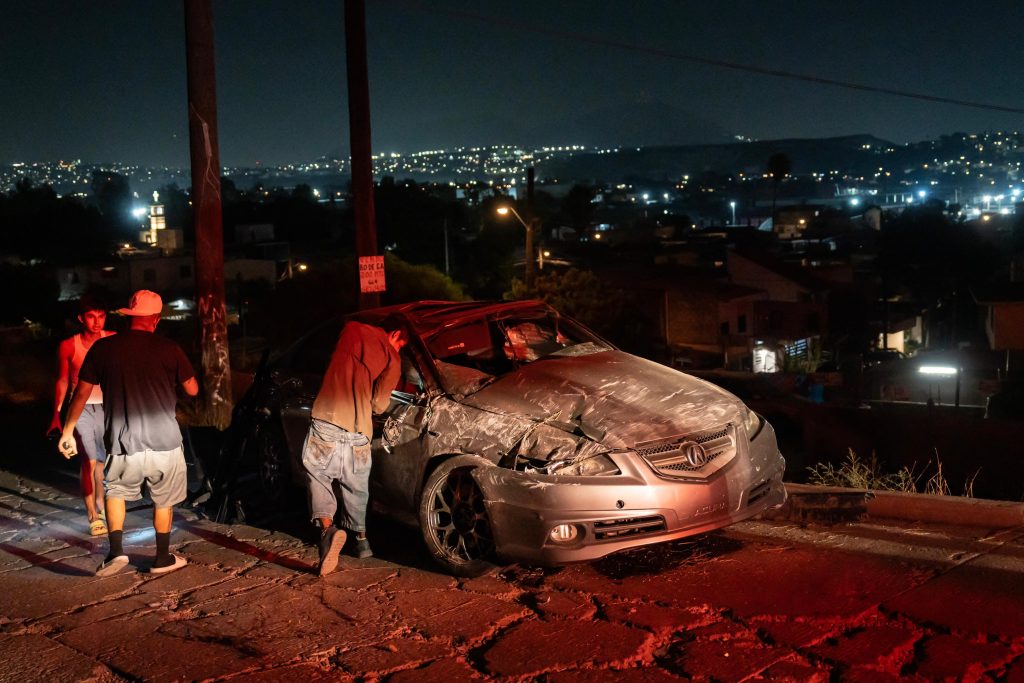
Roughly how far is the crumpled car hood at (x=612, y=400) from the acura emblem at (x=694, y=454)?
0.30 feet

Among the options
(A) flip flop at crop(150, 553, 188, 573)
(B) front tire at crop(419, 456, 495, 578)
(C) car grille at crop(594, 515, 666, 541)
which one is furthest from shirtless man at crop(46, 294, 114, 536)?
(C) car grille at crop(594, 515, 666, 541)

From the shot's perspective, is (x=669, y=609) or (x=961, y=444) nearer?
(x=669, y=609)

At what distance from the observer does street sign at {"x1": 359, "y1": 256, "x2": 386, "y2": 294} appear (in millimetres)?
11906

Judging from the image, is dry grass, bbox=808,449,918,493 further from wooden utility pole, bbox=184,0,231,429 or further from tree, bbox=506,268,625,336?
tree, bbox=506,268,625,336

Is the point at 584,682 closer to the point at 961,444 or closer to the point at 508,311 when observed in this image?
the point at 508,311

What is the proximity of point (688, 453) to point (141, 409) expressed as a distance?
3.08 meters

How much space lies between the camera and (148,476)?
621 cm

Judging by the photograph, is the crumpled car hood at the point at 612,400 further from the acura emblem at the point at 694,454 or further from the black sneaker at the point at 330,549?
the black sneaker at the point at 330,549

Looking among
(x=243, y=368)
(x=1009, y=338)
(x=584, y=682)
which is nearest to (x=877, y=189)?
(x=1009, y=338)

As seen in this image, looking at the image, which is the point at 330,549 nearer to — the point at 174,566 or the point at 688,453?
the point at 174,566

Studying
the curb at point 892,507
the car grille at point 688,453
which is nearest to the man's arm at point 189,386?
the car grille at point 688,453

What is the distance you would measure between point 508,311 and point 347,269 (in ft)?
98.6

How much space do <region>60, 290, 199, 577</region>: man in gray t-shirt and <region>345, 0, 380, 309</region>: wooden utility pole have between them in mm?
5918

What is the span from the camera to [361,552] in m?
6.47
